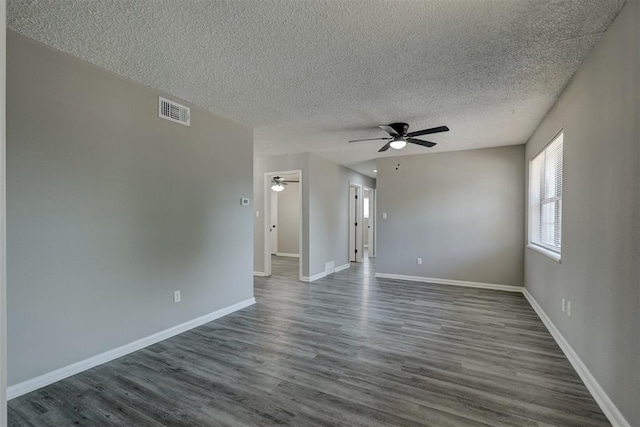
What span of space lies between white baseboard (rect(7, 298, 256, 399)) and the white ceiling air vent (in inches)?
84.6

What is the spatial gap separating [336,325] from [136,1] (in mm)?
3273

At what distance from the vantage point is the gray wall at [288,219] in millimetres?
9586

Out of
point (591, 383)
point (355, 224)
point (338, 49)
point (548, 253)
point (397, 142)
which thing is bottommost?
point (591, 383)

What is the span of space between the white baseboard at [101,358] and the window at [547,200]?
3.84m

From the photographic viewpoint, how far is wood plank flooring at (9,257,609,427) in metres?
1.96

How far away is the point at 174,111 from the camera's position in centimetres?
321

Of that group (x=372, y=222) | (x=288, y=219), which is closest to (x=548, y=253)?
(x=372, y=222)

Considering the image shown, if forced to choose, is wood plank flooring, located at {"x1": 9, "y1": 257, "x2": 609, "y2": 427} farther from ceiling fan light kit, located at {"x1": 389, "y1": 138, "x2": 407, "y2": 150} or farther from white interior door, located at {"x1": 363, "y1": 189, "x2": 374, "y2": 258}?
white interior door, located at {"x1": 363, "y1": 189, "x2": 374, "y2": 258}

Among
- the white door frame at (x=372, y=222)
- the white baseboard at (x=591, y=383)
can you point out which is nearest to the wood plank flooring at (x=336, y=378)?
the white baseboard at (x=591, y=383)

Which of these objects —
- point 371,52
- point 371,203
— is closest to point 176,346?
point 371,52

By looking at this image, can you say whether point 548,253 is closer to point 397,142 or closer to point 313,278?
point 397,142

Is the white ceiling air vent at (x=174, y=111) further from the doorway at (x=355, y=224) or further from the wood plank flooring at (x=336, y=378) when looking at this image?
the doorway at (x=355, y=224)

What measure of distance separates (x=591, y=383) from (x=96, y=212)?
13.0 ft

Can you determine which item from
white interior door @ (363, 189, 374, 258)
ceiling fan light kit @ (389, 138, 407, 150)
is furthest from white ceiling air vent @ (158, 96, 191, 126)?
white interior door @ (363, 189, 374, 258)
